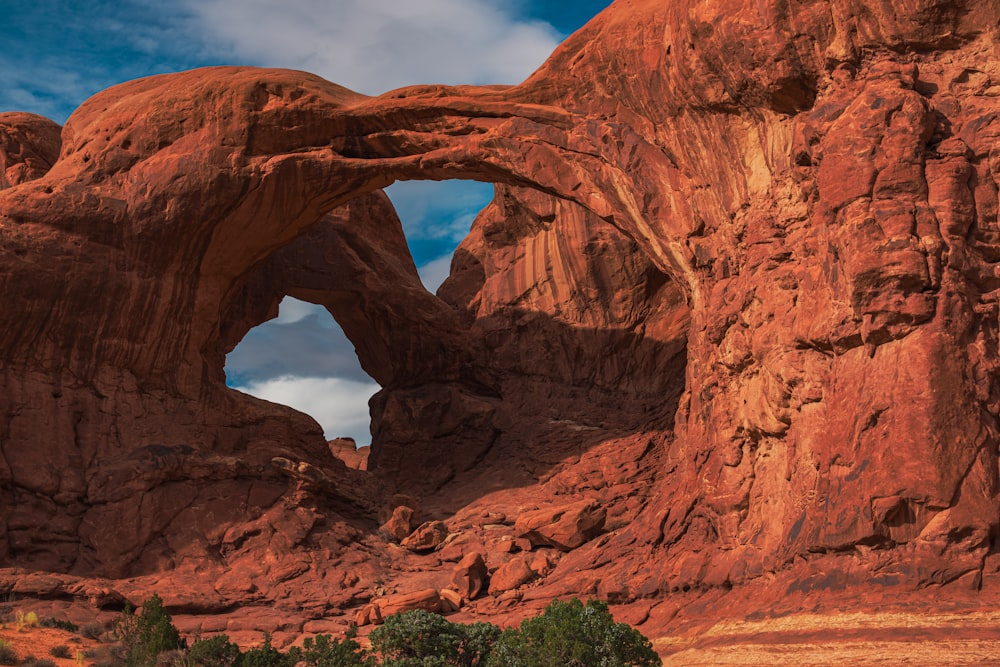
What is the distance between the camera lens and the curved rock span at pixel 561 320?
46.6ft

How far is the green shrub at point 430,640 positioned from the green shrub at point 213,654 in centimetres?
240

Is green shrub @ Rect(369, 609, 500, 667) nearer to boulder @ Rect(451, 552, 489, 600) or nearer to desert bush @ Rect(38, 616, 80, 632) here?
boulder @ Rect(451, 552, 489, 600)

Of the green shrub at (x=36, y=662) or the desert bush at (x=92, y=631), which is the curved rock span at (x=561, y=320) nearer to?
the desert bush at (x=92, y=631)

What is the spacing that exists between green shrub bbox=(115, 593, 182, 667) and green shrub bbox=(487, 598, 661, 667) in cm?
559

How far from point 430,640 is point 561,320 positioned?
14879 mm

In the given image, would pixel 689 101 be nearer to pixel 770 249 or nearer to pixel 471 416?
pixel 770 249

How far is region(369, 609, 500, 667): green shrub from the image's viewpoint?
15484 mm

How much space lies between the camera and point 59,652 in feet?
56.2

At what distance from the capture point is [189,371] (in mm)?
24766

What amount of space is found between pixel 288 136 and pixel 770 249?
1120 centimetres

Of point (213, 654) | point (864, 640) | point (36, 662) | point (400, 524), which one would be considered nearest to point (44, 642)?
point (36, 662)

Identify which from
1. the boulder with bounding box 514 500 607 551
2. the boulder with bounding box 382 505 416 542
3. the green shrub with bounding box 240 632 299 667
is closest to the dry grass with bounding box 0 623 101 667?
the green shrub with bounding box 240 632 299 667

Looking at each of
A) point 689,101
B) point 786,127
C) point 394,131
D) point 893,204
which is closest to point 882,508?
point 893,204

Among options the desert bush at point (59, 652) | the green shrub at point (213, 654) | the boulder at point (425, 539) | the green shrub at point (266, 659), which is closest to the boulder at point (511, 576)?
the boulder at point (425, 539)
